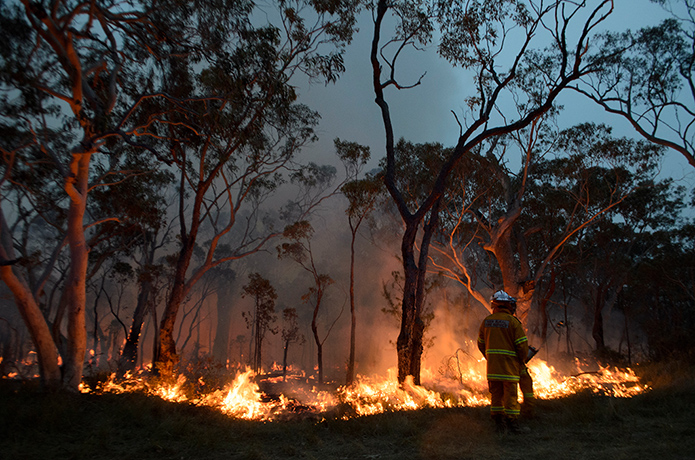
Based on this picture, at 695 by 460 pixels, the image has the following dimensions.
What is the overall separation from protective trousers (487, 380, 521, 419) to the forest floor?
11.1 inches

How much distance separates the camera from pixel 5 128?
7574 mm

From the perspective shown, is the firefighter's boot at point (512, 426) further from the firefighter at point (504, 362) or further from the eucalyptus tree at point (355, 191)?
the eucalyptus tree at point (355, 191)

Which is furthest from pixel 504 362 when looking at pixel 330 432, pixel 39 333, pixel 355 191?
pixel 355 191

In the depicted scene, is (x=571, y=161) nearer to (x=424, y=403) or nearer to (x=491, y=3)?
(x=491, y=3)

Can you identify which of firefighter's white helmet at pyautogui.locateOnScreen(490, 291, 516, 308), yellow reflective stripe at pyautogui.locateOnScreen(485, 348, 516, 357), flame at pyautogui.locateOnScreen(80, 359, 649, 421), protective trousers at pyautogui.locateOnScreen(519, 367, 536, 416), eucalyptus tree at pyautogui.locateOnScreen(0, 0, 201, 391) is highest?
eucalyptus tree at pyautogui.locateOnScreen(0, 0, 201, 391)

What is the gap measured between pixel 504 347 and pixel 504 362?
0.66 ft

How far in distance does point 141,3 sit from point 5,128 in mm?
3622

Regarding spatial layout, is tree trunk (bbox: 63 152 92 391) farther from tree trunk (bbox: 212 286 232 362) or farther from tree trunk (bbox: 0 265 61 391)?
tree trunk (bbox: 212 286 232 362)

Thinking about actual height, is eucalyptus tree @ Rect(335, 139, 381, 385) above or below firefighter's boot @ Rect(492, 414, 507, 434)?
above

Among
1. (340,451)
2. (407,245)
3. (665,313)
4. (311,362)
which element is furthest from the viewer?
(311,362)

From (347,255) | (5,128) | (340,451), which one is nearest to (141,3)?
(5,128)

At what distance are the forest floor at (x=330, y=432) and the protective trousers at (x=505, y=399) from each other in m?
0.28

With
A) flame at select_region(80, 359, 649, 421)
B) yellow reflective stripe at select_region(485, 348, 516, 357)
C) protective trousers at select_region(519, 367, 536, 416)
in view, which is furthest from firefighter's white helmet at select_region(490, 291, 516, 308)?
flame at select_region(80, 359, 649, 421)

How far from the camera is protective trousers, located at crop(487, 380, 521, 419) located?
5098 millimetres
